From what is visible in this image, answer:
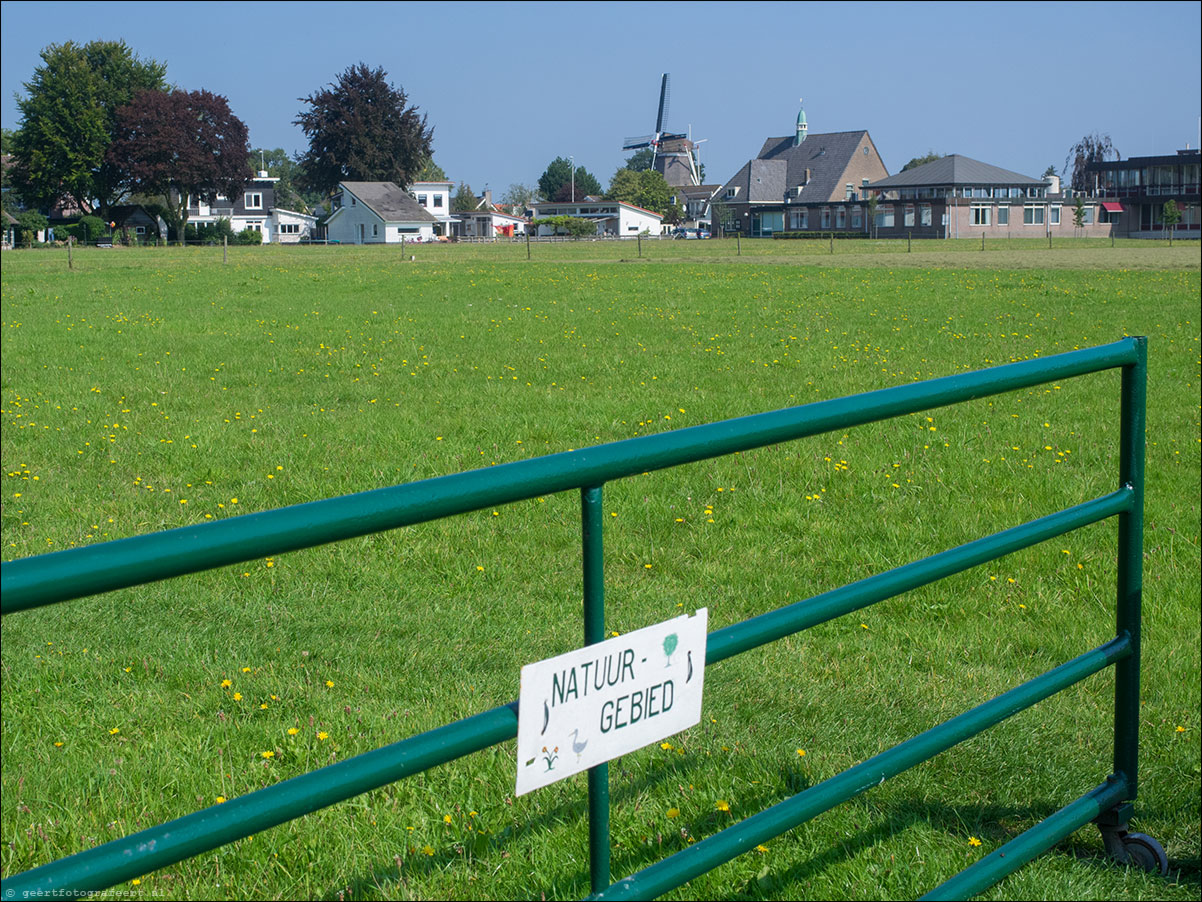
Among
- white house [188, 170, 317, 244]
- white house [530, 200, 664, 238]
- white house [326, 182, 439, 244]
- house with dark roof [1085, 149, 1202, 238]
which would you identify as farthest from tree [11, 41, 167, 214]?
house with dark roof [1085, 149, 1202, 238]

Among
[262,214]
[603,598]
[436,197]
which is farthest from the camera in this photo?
[262,214]

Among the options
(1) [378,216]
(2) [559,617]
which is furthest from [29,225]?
(2) [559,617]

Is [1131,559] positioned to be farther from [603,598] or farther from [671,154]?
[671,154]

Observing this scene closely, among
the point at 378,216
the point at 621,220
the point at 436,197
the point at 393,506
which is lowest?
the point at 393,506

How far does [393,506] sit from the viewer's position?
1.48 m

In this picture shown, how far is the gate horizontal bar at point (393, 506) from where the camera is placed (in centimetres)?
121

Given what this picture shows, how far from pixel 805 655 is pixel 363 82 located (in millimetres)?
81286

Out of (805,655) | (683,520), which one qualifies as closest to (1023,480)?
(683,520)

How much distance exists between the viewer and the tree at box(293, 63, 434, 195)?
262 ft

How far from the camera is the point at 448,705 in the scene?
4082 mm

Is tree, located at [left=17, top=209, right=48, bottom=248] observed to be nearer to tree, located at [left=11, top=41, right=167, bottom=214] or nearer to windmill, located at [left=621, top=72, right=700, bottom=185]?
tree, located at [left=11, top=41, right=167, bottom=214]

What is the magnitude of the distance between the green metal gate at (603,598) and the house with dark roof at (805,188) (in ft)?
306

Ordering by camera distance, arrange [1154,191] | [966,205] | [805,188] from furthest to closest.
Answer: [805,188], [966,205], [1154,191]

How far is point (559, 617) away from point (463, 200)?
126 m
